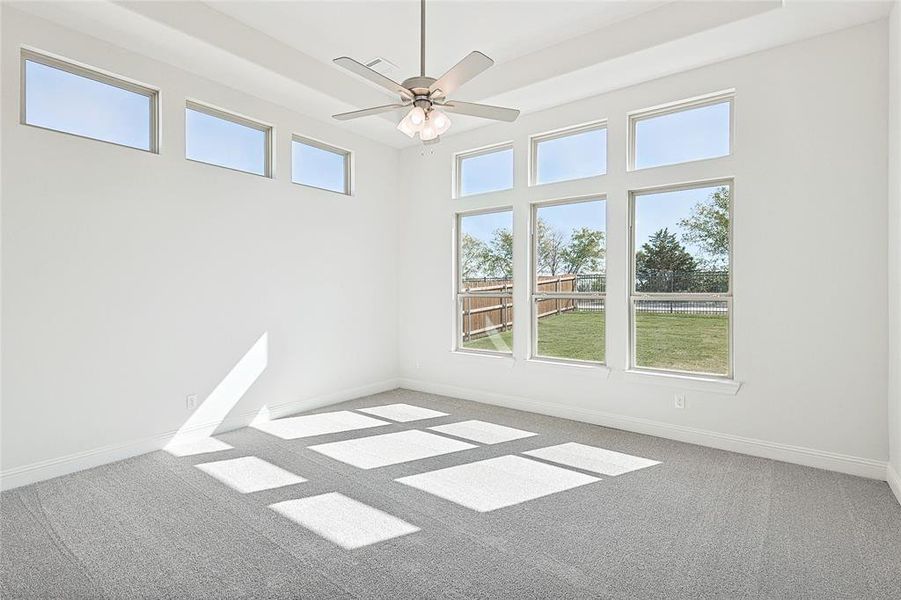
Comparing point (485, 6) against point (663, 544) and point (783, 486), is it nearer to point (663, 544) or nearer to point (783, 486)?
point (663, 544)

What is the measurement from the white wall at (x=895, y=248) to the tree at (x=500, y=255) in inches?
121

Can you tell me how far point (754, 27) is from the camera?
3.21 m

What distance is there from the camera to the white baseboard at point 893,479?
2.86 meters

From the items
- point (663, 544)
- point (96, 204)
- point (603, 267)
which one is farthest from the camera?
point (603, 267)

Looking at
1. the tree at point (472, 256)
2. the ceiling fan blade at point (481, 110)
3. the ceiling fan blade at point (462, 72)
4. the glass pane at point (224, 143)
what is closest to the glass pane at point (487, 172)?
the tree at point (472, 256)

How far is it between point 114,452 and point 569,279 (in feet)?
13.7

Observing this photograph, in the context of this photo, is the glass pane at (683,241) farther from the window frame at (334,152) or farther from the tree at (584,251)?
the window frame at (334,152)

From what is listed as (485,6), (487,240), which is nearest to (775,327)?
(487,240)

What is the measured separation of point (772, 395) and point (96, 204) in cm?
525

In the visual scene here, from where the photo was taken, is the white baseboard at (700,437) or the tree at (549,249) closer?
the white baseboard at (700,437)

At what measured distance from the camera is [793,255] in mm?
3439

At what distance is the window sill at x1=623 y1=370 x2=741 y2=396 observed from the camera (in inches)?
147

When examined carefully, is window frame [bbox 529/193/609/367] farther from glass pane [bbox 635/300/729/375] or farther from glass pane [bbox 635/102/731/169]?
glass pane [bbox 635/102/731/169]

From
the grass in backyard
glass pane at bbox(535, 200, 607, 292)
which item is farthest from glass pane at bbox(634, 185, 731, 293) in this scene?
glass pane at bbox(535, 200, 607, 292)
